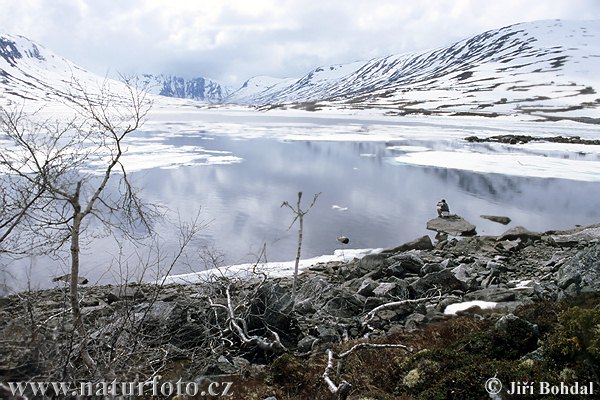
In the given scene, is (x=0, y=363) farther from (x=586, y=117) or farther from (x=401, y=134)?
(x=586, y=117)

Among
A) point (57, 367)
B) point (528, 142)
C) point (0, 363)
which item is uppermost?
point (57, 367)

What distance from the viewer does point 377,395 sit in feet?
14.8

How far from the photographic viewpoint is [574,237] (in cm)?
1492

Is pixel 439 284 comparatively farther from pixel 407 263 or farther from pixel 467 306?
pixel 407 263

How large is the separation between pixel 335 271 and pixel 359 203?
26.6ft

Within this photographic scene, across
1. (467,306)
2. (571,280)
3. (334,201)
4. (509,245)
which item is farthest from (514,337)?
(334,201)

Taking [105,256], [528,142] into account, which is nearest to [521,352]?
[105,256]

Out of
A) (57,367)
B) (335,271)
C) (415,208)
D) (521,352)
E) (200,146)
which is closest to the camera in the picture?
(57,367)

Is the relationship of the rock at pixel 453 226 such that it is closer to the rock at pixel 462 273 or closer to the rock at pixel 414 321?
the rock at pixel 462 273

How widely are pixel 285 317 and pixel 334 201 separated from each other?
13.2 m

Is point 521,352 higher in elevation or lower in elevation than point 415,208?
higher

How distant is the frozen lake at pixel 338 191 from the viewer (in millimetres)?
14949
